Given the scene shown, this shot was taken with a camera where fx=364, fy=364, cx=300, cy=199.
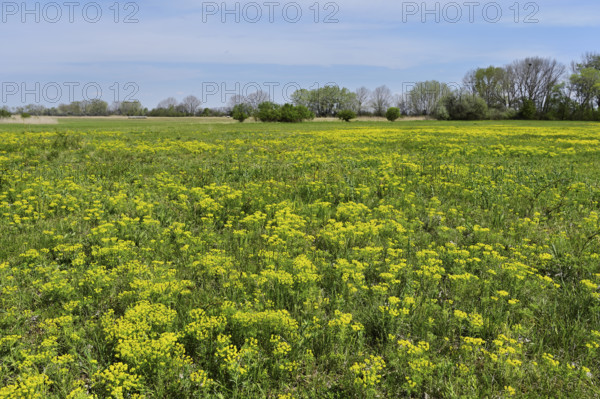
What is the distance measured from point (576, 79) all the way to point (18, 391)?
112312mm

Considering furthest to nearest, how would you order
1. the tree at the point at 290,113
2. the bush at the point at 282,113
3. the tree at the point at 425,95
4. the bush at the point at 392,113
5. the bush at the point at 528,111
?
1. the tree at the point at 425,95
2. the bush at the point at 528,111
3. the bush at the point at 392,113
4. the bush at the point at 282,113
5. the tree at the point at 290,113

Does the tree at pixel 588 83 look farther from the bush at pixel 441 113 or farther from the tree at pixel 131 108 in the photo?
the tree at pixel 131 108

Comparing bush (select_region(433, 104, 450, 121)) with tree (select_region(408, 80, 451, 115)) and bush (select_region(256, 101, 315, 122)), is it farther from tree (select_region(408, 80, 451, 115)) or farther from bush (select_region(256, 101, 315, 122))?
bush (select_region(256, 101, 315, 122))

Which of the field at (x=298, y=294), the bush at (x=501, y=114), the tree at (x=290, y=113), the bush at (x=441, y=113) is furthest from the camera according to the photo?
the bush at (x=441, y=113)

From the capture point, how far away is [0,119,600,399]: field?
3.36 metres

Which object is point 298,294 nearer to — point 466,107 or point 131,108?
point 466,107

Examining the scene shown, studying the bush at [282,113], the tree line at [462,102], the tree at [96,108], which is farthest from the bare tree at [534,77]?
the tree at [96,108]

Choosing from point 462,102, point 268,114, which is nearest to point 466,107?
point 462,102

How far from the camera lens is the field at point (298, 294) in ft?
11.0

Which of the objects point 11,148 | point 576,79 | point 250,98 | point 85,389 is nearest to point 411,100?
point 576,79

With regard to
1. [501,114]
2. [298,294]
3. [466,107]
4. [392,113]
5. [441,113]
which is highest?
[466,107]

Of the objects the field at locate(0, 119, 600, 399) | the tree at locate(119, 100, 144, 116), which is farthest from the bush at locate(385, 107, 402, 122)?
the tree at locate(119, 100, 144, 116)

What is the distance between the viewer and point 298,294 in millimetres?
4570

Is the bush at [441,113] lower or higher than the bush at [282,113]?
higher
